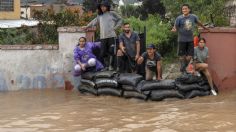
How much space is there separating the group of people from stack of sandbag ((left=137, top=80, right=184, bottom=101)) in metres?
0.44

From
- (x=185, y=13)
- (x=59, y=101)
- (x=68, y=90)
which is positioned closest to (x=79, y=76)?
(x=68, y=90)

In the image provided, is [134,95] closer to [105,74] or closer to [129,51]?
[105,74]

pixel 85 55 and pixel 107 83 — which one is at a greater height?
pixel 85 55

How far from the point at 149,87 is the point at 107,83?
1.12 metres

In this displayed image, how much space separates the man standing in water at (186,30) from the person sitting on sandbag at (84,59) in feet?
6.78

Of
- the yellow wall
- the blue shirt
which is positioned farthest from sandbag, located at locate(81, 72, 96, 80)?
the yellow wall

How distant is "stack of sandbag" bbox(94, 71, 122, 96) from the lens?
35.6 feet

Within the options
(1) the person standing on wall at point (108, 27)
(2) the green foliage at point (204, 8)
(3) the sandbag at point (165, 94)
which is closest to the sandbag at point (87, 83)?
(1) the person standing on wall at point (108, 27)

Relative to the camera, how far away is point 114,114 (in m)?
8.77

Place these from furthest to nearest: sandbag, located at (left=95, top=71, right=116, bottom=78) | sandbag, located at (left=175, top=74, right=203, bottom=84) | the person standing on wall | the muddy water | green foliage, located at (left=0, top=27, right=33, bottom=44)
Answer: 1. green foliage, located at (left=0, top=27, right=33, bottom=44)
2. the person standing on wall
3. sandbag, located at (left=95, top=71, right=116, bottom=78)
4. sandbag, located at (left=175, top=74, right=203, bottom=84)
5. the muddy water

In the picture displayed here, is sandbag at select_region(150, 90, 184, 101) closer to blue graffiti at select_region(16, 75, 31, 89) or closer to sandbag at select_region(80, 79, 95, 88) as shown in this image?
sandbag at select_region(80, 79, 95, 88)

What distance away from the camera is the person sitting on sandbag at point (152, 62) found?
34.9 feet

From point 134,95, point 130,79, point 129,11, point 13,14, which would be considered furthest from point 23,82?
point 129,11

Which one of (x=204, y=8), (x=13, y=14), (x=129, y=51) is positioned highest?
(x=13, y=14)
